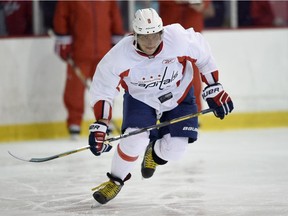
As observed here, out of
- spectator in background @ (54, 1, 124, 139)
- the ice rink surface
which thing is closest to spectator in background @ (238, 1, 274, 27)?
spectator in background @ (54, 1, 124, 139)

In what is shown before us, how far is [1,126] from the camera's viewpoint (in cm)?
725

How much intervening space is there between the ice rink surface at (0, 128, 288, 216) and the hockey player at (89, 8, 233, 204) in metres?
0.20

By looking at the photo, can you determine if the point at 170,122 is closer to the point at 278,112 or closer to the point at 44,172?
the point at 44,172

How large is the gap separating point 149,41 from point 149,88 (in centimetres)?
32

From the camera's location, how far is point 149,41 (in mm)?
4066

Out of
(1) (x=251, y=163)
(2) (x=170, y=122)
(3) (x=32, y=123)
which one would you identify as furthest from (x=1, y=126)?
(2) (x=170, y=122)

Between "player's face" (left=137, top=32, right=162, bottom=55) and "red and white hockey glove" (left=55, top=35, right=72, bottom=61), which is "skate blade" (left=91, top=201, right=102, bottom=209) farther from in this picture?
"red and white hockey glove" (left=55, top=35, right=72, bottom=61)

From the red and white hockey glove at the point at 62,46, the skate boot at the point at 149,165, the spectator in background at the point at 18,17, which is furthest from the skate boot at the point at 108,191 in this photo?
the spectator in background at the point at 18,17

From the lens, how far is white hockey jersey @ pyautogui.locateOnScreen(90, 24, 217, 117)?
414cm

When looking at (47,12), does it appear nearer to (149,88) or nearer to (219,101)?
(149,88)

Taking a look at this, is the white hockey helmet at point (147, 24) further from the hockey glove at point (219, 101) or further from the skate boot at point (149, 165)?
the skate boot at point (149, 165)

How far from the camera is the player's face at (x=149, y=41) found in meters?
4.07

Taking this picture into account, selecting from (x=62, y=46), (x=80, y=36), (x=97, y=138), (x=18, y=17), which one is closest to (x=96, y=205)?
(x=97, y=138)

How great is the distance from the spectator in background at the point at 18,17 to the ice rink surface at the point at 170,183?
1064mm
